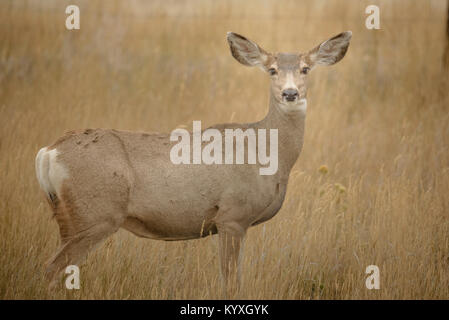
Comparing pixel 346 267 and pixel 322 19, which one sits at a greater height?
pixel 322 19

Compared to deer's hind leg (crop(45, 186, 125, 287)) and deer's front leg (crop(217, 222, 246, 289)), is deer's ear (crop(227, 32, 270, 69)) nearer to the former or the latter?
deer's front leg (crop(217, 222, 246, 289))

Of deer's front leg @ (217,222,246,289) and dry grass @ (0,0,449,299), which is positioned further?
dry grass @ (0,0,449,299)

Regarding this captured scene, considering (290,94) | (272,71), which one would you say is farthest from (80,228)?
(272,71)

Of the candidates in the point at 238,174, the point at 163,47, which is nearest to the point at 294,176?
the point at 238,174

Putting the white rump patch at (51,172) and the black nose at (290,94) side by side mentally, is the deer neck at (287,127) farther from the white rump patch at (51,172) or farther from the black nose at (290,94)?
the white rump patch at (51,172)

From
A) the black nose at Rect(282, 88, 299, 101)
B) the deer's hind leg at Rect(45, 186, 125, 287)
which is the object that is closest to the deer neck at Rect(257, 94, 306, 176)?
the black nose at Rect(282, 88, 299, 101)

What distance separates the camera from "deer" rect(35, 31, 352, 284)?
4301 millimetres

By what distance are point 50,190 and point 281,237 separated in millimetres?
1904

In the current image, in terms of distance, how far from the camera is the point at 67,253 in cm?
429

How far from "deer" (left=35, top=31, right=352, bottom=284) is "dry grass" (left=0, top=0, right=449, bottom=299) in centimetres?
33

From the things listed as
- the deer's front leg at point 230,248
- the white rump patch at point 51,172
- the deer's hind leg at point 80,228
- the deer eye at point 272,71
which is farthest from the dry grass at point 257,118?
the deer eye at point 272,71

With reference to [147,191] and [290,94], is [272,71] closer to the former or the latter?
[290,94]

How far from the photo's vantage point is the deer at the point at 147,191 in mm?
4301

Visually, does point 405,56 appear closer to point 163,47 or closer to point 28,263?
point 163,47
